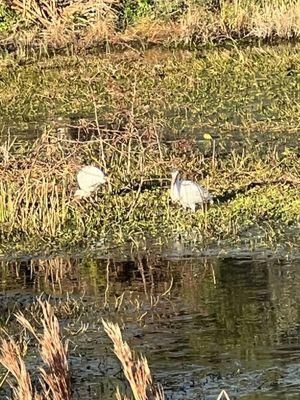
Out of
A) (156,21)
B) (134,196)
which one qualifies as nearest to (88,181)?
(134,196)

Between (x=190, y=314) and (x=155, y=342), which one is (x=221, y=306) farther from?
(x=155, y=342)

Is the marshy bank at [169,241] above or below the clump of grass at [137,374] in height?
above

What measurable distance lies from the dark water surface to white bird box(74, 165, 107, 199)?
1.29m

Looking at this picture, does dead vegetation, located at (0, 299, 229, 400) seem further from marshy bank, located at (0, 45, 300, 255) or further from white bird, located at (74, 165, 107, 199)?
white bird, located at (74, 165, 107, 199)

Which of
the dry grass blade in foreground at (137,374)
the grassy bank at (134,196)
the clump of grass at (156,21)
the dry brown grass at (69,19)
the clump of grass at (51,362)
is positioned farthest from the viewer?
the dry brown grass at (69,19)

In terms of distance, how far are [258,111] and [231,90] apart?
1.51 metres

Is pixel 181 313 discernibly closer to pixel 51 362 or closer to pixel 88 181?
pixel 51 362

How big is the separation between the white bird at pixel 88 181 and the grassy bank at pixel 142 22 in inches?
382

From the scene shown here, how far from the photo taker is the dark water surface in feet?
18.7

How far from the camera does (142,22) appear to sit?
67.9 ft

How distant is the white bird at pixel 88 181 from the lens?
9.65 m

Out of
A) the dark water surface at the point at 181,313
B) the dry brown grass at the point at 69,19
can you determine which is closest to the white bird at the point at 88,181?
the dark water surface at the point at 181,313

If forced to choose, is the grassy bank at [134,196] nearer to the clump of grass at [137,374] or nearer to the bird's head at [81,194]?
the bird's head at [81,194]

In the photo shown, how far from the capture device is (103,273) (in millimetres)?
8023
